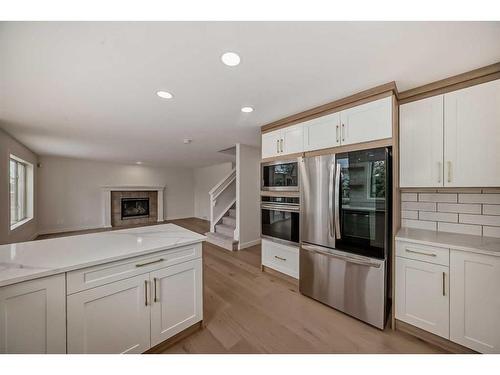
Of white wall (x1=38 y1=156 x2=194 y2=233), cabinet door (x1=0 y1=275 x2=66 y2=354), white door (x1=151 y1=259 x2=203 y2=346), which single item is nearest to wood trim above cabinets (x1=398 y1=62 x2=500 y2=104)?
white door (x1=151 y1=259 x2=203 y2=346)

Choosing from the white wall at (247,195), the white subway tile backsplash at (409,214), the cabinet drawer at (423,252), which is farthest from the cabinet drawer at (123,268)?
the white wall at (247,195)

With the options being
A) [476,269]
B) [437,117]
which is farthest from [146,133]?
[476,269]

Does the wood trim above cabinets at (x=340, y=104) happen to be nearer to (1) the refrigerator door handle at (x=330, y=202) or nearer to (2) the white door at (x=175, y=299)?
(1) the refrigerator door handle at (x=330, y=202)

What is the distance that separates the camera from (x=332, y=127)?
2033mm

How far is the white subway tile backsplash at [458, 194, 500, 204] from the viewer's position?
1614 mm

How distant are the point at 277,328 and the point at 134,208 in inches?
267

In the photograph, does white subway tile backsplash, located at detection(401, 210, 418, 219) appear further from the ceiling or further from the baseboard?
the baseboard

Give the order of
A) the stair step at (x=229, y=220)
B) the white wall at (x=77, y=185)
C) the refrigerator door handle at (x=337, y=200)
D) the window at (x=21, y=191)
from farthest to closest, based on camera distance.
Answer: the white wall at (x=77, y=185)
the stair step at (x=229, y=220)
the window at (x=21, y=191)
the refrigerator door handle at (x=337, y=200)

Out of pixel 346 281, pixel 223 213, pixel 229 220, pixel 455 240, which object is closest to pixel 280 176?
pixel 346 281

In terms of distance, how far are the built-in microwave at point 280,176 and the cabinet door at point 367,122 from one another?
2.23 feet

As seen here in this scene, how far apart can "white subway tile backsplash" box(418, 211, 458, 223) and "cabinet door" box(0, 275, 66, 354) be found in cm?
299

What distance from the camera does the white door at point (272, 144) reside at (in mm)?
2596
